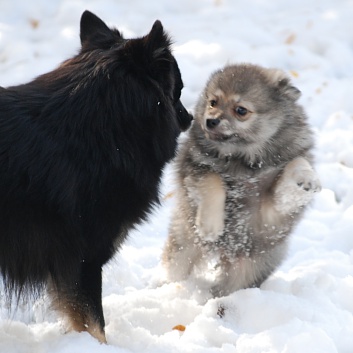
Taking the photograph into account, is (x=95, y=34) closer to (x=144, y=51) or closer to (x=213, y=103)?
(x=144, y=51)

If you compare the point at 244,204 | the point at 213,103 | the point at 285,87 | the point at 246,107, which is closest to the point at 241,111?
the point at 246,107

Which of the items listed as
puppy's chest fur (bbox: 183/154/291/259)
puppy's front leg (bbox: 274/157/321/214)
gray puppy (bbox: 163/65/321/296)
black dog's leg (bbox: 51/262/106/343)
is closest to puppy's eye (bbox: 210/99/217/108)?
gray puppy (bbox: 163/65/321/296)

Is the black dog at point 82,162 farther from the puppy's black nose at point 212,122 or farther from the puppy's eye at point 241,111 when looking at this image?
the puppy's eye at point 241,111

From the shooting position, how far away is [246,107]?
152 inches

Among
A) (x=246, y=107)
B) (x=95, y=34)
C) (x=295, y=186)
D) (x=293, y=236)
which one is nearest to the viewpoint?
(x=95, y=34)

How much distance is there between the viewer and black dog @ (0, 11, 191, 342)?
2836 mm

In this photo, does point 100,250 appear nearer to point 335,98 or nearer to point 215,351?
point 215,351

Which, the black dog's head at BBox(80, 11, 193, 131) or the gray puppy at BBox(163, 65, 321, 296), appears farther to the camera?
the gray puppy at BBox(163, 65, 321, 296)

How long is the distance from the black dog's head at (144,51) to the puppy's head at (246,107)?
500mm

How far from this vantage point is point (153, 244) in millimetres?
4715

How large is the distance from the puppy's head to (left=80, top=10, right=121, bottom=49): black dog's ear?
759 mm

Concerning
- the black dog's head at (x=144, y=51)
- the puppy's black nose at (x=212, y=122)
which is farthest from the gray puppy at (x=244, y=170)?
the black dog's head at (x=144, y=51)

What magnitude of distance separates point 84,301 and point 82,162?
649 millimetres

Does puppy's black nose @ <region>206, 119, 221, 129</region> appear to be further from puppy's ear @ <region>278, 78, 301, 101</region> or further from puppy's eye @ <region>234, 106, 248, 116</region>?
puppy's ear @ <region>278, 78, 301, 101</region>
